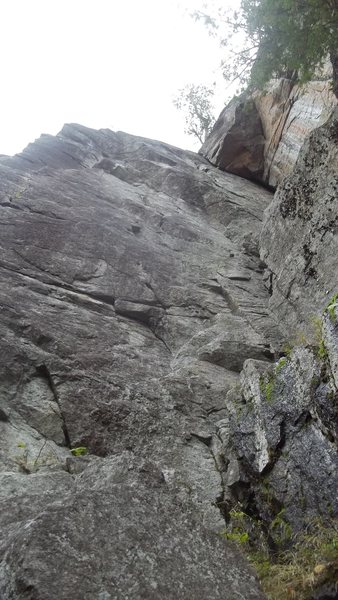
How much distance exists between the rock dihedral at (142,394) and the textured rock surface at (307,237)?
0.12 m

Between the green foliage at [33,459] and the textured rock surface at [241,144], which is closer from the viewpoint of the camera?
the green foliage at [33,459]

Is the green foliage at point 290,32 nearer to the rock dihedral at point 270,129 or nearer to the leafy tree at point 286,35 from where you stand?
the leafy tree at point 286,35

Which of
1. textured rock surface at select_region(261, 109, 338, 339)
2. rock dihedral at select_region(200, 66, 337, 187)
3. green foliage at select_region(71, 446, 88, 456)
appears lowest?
green foliage at select_region(71, 446, 88, 456)

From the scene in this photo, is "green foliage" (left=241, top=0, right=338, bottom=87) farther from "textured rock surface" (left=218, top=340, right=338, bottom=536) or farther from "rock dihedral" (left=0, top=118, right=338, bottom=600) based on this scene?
"textured rock surface" (left=218, top=340, right=338, bottom=536)

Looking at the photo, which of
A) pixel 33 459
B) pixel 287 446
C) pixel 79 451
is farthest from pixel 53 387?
pixel 287 446

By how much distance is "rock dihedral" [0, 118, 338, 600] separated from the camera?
15.0 ft

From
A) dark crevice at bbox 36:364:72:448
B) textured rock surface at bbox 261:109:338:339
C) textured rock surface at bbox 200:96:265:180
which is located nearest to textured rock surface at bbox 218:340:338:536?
dark crevice at bbox 36:364:72:448

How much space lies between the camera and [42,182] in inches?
654

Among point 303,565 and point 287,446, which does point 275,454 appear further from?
point 303,565

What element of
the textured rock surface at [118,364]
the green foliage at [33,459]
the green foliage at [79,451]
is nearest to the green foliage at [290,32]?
the textured rock surface at [118,364]

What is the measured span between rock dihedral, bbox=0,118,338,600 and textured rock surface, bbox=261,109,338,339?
12 cm

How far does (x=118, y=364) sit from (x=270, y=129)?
17.7m

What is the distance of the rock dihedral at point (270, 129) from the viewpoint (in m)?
20.0

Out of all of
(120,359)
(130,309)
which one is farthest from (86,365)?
(130,309)
